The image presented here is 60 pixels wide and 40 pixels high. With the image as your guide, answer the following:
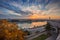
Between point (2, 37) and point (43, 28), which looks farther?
point (43, 28)

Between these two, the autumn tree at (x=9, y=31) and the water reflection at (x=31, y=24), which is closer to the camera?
the autumn tree at (x=9, y=31)

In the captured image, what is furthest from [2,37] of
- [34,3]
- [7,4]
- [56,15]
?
[56,15]

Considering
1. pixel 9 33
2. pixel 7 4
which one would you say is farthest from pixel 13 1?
pixel 9 33

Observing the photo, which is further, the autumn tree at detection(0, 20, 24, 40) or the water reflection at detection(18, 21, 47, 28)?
the water reflection at detection(18, 21, 47, 28)

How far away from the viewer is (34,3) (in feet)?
8.62

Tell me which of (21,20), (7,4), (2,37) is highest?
(7,4)

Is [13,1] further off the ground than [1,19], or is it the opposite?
[13,1]

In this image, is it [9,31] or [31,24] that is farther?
[31,24]

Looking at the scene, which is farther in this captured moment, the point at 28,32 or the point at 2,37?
the point at 28,32

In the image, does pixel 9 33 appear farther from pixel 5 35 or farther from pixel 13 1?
pixel 13 1

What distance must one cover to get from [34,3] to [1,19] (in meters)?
0.58

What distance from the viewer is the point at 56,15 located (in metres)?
2.59

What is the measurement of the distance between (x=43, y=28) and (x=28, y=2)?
479 mm

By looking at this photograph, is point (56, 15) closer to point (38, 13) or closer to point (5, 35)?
point (38, 13)
